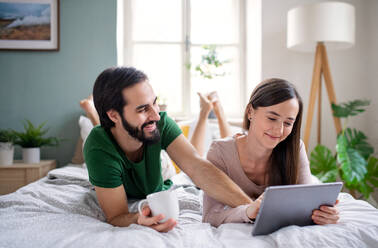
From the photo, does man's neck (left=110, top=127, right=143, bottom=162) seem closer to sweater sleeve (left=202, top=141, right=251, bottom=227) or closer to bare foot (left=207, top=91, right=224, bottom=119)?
sweater sleeve (left=202, top=141, right=251, bottom=227)

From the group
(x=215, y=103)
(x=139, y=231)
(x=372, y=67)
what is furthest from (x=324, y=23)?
(x=139, y=231)

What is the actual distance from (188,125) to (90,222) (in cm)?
148

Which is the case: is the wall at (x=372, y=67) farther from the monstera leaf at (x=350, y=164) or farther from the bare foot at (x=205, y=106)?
the bare foot at (x=205, y=106)

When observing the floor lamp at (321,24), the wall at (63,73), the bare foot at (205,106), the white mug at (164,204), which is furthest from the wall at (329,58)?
the white mug at (164,204)

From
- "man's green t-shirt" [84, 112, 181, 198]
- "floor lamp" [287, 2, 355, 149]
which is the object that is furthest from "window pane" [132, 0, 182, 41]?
"man's green t-shirt" [84, 112, 181, 198]

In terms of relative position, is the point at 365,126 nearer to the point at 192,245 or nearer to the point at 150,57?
the point at 150,57

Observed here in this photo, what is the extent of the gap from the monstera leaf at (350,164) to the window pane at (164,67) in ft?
5.59

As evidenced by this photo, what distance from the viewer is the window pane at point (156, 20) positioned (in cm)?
332

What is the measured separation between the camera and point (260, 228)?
0.85 metres

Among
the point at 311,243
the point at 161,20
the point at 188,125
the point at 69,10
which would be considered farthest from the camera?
the point at 161,20

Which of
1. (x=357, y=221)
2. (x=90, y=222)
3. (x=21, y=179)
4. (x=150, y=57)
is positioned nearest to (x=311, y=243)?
(x=357, y=221)

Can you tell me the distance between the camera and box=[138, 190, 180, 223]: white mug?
2.79ft

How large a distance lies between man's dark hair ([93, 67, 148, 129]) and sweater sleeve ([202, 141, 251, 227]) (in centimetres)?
40

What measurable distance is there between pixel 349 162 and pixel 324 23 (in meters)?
1.09
